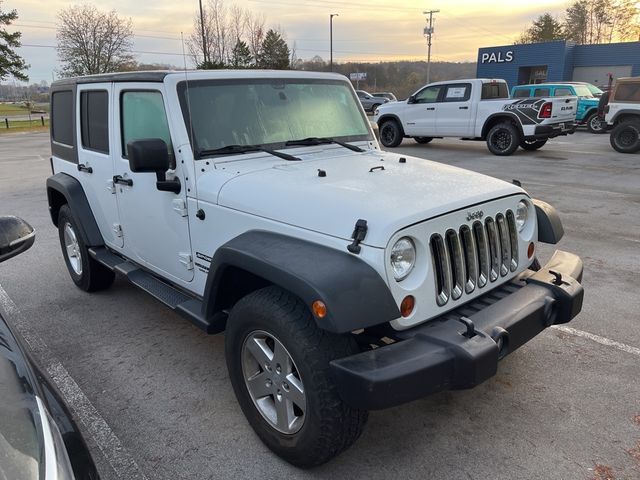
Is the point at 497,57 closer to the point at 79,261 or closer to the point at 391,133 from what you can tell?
the point at 391,133

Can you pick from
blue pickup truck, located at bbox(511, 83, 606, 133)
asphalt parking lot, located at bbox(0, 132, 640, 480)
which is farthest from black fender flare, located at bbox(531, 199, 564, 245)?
blue pickup truck, located at bbox(511, 83, 606, 133)

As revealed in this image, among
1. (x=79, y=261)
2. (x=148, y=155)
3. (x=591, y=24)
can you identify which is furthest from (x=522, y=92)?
(x=591, y=24)

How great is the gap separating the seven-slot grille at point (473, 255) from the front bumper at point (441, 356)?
0.14 metres

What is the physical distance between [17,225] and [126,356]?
181 cm

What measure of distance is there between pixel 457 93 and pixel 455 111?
52 cm

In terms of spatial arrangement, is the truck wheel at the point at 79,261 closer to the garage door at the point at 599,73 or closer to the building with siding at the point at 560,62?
the building with siding at the point at 560,62

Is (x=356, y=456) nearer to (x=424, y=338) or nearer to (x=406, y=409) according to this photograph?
(x=406, y=409)

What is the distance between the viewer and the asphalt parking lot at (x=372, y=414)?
103 inches

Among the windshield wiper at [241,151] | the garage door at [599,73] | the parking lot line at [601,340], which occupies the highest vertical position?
the garage door at [599,73]

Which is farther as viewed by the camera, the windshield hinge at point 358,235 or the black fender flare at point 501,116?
the black fender flare at point 501,116

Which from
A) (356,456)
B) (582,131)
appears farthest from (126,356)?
(582,131)

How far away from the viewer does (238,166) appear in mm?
3158

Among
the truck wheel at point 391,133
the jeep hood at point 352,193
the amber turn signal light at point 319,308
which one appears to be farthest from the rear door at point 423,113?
the amber turn signal light at point 319,308

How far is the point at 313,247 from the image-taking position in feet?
7.90
